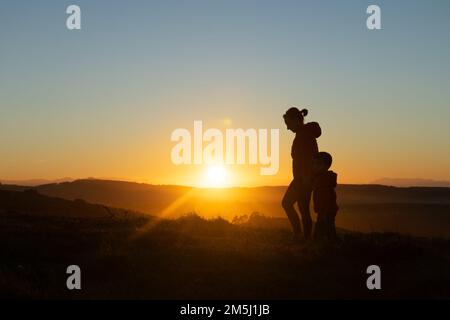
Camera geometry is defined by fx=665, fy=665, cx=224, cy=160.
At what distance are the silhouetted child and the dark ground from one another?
17.3 inches

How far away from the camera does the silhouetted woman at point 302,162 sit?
12.6 meters

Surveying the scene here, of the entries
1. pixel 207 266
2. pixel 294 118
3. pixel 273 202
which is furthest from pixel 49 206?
Result: pixel 273 202

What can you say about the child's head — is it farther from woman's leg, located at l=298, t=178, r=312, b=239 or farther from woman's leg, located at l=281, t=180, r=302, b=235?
woman's leg, located at l=281, t=180, r=302, b=235

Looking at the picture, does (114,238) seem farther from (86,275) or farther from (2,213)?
(2,213)

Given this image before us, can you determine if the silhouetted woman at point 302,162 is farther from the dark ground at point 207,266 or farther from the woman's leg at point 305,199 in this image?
the dark ground at point 207,266

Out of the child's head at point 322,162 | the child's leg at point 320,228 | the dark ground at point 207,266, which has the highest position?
the child's head at point 322,162

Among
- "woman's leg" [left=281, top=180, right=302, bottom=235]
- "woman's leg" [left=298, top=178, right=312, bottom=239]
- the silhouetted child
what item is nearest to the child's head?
the silhouetted child

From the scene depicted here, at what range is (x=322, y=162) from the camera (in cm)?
1247

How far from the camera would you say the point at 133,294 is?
8578mm

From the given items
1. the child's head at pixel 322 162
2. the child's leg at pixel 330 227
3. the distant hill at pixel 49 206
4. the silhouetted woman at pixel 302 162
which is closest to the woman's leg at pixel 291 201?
the silhouetted woman at pixel 302 162

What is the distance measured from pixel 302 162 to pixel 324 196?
2.56 ft
